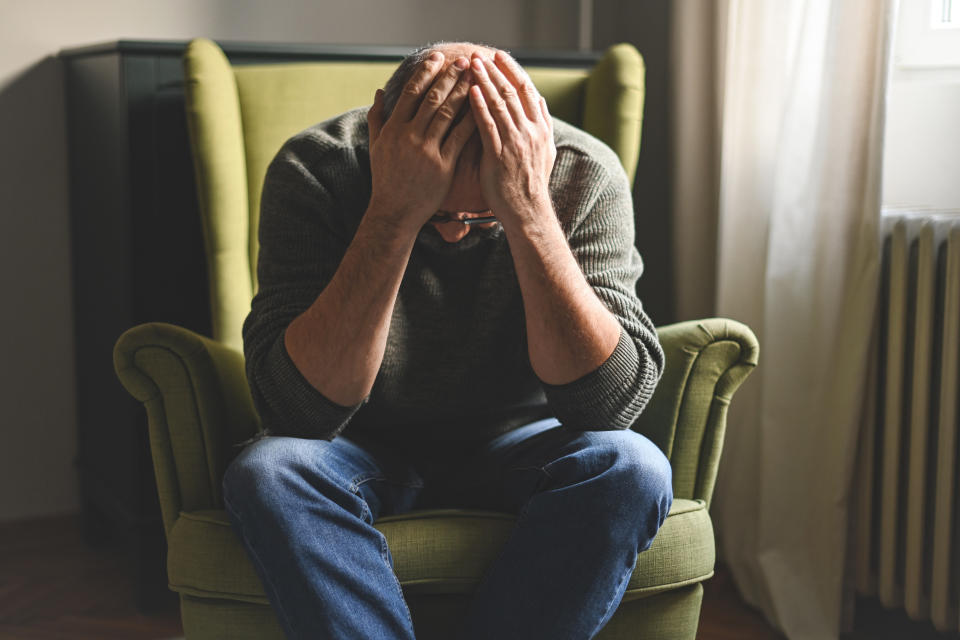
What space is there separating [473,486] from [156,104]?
38.1 inches

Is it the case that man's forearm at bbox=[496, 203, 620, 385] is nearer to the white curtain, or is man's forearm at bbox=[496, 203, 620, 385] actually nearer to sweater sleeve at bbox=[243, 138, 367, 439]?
sweater sleeve at bbox=[243, 138, 367, 439]

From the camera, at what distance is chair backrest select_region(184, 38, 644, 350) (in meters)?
1.57

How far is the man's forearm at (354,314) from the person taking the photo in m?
1.13

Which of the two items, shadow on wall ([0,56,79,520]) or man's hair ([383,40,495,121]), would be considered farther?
shadow on wall ([0,56,79,520])

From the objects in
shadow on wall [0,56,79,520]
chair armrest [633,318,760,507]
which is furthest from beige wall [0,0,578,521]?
chair armrest [633,318,760,507]

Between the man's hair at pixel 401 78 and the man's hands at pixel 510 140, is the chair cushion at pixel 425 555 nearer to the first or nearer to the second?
the man's hands at pixel 510 140

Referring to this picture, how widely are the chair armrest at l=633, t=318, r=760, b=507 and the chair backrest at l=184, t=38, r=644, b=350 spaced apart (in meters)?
0.52

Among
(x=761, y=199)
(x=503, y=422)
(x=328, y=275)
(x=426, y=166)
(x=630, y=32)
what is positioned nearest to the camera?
(x=426, y=166)

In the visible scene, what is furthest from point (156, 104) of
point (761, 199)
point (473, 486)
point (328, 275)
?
point (761, 199)

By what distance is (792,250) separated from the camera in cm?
168

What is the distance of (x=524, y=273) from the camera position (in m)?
1.15

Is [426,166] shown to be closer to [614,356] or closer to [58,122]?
[614,356]

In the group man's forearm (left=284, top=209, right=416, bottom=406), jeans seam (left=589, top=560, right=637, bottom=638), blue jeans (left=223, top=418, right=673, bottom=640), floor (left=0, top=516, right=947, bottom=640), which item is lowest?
floor (left=0, top=516, right=947, bottom=640)

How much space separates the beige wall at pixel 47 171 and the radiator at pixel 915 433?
4.35ft
